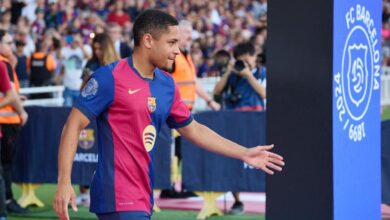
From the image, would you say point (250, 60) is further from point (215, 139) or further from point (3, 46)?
point (215, 139)

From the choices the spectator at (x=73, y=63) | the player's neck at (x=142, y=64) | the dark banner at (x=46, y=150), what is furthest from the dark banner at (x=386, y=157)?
the spectator at (x=73, y=63)

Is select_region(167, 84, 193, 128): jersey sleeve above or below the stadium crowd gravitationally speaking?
below

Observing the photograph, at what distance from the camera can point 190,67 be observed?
12.7m

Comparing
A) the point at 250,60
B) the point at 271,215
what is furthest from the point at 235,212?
the point at 271,215

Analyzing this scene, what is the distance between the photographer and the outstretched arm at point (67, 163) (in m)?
5.72

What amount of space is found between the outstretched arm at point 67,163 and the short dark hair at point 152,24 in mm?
611

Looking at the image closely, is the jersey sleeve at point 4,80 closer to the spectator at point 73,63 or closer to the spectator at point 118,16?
→ the spectator at point 73,63

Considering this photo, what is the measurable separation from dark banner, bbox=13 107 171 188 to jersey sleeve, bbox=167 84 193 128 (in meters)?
5.78

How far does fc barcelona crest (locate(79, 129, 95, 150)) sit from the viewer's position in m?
12.4

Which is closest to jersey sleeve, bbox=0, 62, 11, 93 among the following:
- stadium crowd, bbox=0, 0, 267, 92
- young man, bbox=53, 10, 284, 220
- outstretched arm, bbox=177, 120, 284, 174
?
stadium crowd, bbox=0, 0, 267, 92

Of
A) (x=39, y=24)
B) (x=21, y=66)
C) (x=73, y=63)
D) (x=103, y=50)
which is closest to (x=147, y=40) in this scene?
(x=103, y=50)

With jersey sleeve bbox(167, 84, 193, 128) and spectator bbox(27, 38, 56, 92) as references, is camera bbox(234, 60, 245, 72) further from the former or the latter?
spectator bbox(27, 38, 56, 92)

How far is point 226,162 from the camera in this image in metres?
11.8

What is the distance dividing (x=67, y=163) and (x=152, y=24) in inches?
39.1
